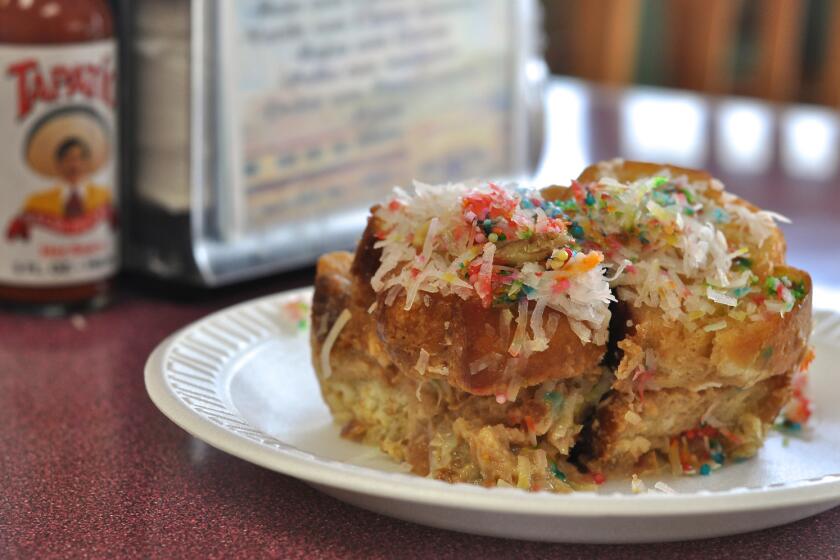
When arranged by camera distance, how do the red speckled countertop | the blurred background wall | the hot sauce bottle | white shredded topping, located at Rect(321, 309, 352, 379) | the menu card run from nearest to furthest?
1. the red speckled countertop
2. white shredded topping, located at Rect(321, 309, 352, 379)
3. the hot sauce bottle
4. the menu card
5. the blurred background wall

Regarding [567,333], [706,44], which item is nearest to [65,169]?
[567,333]

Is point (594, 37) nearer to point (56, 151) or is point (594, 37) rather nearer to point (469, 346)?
point (56, 151)

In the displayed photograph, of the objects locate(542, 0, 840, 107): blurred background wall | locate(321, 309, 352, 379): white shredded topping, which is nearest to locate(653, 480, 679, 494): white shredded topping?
locate(321, 309, 352, 379): white shredded topping

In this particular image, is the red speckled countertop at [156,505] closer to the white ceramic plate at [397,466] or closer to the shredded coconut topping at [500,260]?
the white ceramic plate at [397,466]

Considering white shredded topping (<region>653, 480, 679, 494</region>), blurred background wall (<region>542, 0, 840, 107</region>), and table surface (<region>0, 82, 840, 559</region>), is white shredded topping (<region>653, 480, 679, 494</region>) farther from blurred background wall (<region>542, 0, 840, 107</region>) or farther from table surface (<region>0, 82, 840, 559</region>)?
blurred background wall (<region>542, 0, 840, 107</region>)

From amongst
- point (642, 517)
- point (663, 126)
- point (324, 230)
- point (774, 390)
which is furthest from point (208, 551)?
point (663, 126)
